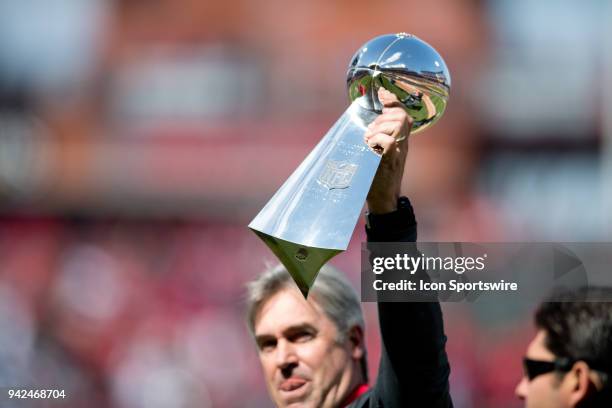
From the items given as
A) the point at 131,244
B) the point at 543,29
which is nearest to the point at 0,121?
the point at 131,244

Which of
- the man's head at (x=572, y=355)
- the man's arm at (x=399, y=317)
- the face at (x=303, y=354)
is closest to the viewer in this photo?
the man's arm at (x=399, y=317)

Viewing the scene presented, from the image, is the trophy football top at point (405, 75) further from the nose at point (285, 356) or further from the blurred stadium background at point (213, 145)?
the blurred stadium background at point (213, 145)

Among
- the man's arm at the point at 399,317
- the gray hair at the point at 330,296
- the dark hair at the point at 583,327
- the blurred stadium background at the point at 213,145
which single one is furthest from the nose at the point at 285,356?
the blurred stadium background at the point at 213,145

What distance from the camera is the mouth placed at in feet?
8.29

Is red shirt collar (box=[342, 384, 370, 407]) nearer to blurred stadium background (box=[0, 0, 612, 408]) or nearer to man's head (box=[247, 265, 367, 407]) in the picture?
man's head (box=[247, 265, 367, 407])

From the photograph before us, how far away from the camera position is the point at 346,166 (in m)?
1.93

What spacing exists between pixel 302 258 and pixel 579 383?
573mm

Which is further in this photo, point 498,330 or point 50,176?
point 50,176

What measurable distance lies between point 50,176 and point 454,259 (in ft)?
33.4

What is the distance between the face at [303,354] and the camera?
2.53 meters

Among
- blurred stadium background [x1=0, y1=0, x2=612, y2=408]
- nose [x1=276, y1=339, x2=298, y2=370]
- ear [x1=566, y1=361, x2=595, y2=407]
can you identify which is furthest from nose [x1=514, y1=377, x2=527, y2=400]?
blurred stadium background [x1=0, y1=0, x2=612, y2=408]

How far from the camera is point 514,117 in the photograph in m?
11.5

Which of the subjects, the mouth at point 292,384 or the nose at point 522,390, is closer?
the nose at point 522,390

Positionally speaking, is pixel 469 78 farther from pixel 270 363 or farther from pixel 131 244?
pixel 270 363
